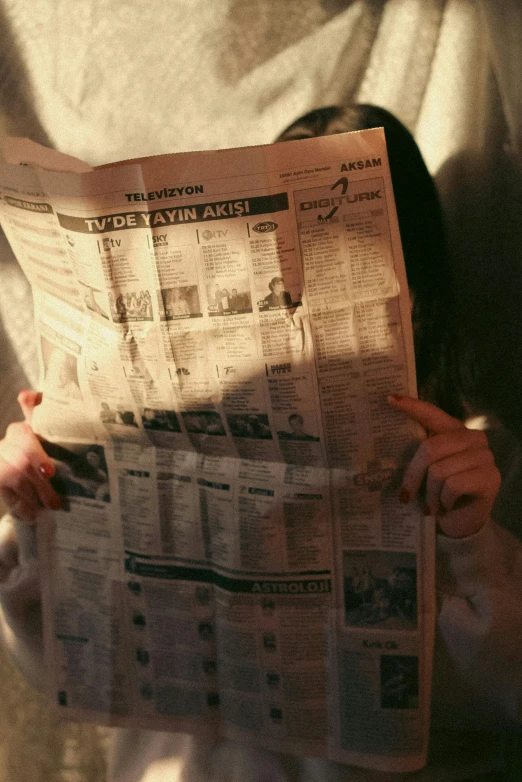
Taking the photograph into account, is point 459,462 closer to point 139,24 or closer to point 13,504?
point 13,504

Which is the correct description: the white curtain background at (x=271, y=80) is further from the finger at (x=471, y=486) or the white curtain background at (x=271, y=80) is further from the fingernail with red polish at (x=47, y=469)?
the fingernail with red polish at (x=47, y=469)

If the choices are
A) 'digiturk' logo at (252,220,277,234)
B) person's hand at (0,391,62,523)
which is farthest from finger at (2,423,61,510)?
'digiturk' logo at (252,220,277,234)

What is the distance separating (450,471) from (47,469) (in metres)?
0.35

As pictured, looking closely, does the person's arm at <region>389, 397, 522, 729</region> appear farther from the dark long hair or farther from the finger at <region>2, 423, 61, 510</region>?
the finger at <region>2, 423, 61, 510</region>

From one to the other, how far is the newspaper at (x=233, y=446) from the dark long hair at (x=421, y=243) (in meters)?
0.19

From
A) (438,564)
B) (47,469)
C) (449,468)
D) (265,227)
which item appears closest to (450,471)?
(449,468)

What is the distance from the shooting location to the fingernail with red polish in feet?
1.73

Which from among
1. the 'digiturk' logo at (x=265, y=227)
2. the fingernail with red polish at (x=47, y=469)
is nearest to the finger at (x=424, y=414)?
the 'digiturk' logo at (x=265, y=227)

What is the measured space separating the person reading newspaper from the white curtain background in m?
0.05

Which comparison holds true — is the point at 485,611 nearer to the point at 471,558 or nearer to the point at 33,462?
the point at 471,558

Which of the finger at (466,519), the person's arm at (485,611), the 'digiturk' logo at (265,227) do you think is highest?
the 'digiturk' logo at (265,227)

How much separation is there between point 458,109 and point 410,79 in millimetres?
58

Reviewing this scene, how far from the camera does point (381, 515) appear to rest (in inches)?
18.6

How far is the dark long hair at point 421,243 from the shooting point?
58 cm
